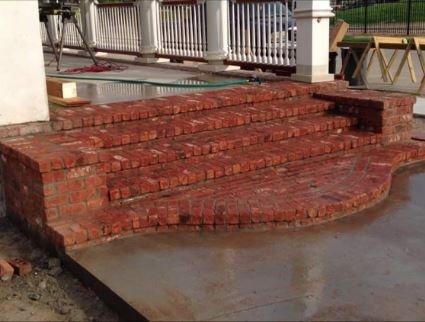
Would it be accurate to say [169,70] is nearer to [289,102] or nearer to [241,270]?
[289,102]

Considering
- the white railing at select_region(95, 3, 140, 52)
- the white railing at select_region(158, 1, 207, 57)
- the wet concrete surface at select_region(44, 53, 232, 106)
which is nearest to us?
the wet concrete surface at select_region(44, 53, 232, 106)

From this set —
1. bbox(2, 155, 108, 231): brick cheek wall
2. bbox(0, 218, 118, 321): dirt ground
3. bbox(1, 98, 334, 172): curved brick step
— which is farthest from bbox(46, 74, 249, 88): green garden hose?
bbox(0, 218, 118, 321): dirt ground

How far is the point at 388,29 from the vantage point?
30.0 metres

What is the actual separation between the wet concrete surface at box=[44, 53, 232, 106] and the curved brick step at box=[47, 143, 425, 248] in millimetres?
2166

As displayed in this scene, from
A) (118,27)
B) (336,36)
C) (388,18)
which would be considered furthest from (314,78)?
(388,18)

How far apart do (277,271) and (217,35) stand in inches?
241

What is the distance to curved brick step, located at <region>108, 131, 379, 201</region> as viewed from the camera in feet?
15.5

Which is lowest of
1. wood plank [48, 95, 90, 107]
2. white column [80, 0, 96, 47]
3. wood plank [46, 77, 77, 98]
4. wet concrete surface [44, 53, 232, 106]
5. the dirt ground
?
the dirt ground

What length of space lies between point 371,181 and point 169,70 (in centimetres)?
579

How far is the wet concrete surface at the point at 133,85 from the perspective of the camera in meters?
6.99

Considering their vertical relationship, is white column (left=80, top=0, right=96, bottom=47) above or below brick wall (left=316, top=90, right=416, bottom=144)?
above

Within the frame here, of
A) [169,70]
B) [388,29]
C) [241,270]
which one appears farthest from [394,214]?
[388,29]

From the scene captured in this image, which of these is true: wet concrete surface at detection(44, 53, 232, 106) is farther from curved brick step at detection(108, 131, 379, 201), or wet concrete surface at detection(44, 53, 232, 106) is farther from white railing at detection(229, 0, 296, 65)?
curved brick step at detection(108, 131, 379, 201)

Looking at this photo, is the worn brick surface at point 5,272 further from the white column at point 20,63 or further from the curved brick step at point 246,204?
the white column at point 20,63
